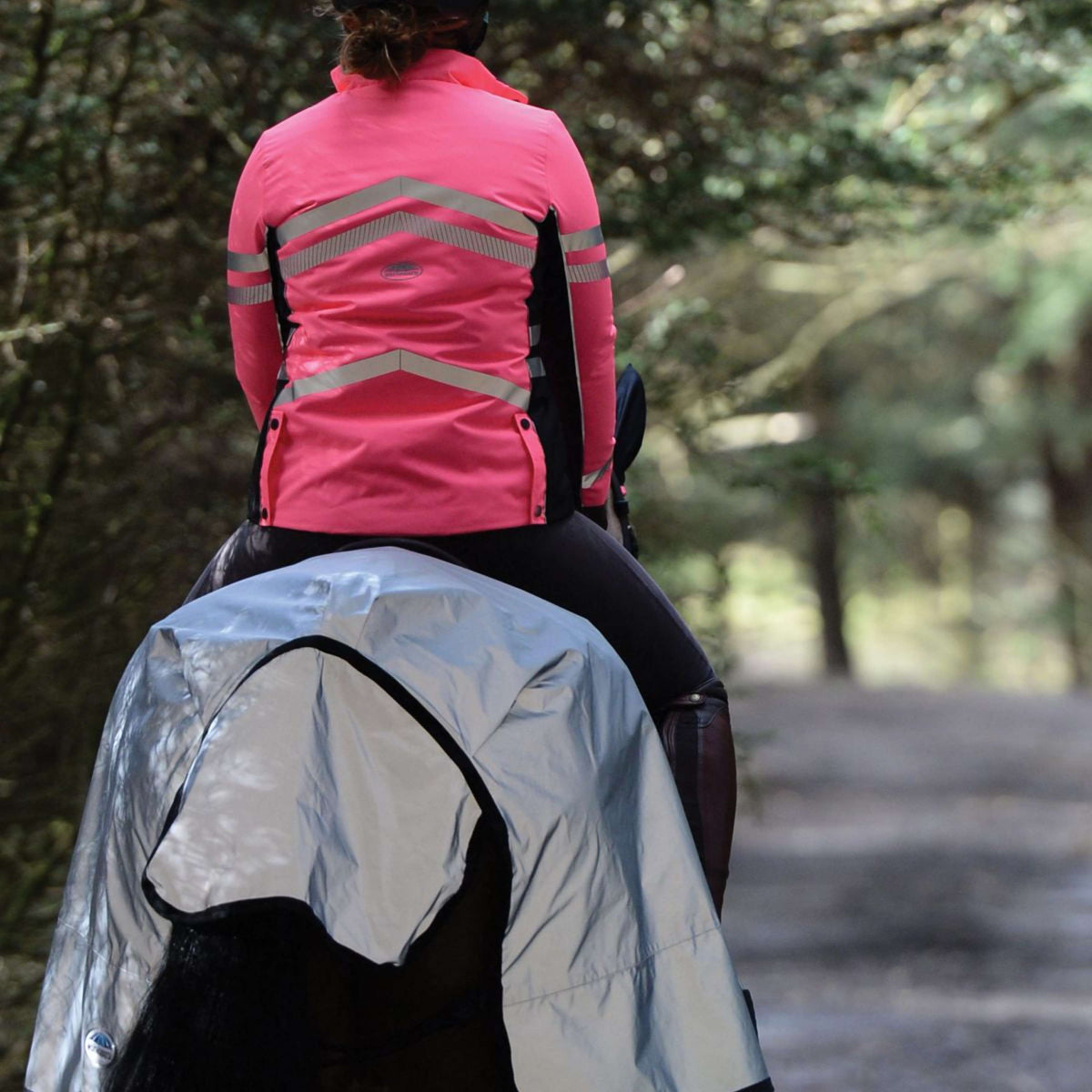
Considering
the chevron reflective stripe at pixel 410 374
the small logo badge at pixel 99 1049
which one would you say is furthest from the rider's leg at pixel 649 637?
the small logo badge at pixel 99 1049

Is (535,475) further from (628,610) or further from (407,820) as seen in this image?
(407,820)

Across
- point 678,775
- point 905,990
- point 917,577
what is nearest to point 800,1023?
point 905,990

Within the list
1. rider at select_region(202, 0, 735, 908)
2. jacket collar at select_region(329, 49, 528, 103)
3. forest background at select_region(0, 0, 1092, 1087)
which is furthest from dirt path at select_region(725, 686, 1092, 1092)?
jacket collar at select_region(329, 49, 528, 103)

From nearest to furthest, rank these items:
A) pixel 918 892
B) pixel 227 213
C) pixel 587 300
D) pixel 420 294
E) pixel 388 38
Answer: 1. pixel 420 294
2. pixel 388 38
3. pixel 587 300
4. pixel 227 213
5. pixel 918 892

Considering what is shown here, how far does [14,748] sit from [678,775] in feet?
→ 9.55

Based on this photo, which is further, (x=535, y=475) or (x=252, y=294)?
(x=252, y=294)

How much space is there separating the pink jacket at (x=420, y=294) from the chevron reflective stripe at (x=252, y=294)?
0.09 metres

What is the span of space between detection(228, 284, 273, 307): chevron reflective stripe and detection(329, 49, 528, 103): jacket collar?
34 centimetres

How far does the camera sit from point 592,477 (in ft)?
9.71

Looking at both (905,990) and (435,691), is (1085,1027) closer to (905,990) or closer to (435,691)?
(905,990)

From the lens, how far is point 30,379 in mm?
4668

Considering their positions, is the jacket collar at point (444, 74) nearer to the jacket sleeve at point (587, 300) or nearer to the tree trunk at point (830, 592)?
the jacket sleeve at point (587, 300)

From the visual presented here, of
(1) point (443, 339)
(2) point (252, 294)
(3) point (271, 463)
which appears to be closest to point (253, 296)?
(2) point (252, 294)

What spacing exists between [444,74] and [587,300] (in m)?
0.42
